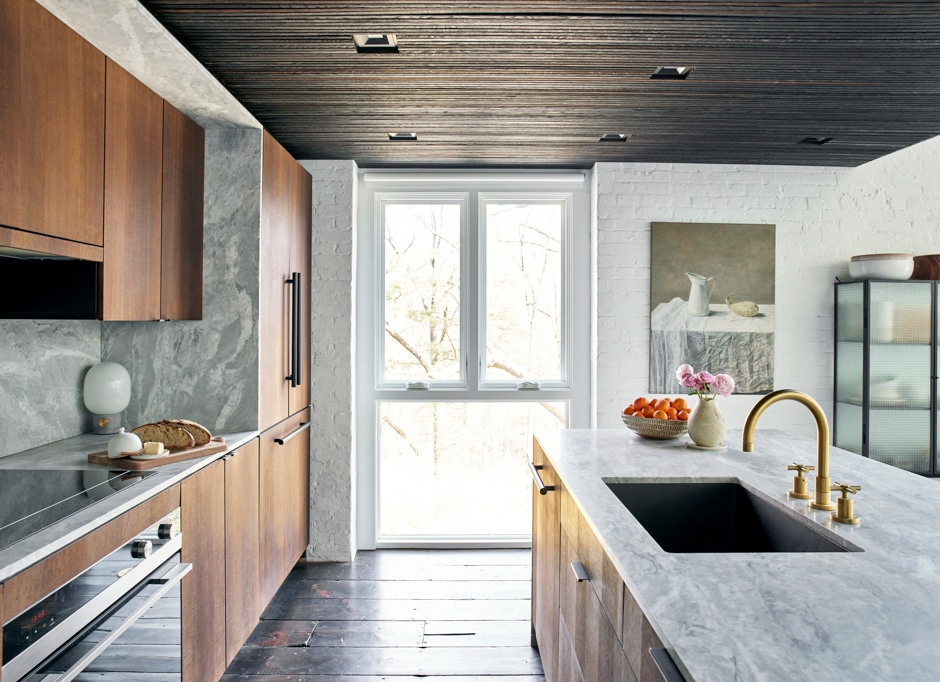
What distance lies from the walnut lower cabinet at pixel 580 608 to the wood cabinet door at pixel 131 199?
5.28ft

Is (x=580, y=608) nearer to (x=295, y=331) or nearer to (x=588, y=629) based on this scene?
(x=588, y=629)

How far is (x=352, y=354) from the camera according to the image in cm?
359

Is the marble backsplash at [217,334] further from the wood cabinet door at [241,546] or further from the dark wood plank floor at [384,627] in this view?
the dark wood plank floor at [384,627]

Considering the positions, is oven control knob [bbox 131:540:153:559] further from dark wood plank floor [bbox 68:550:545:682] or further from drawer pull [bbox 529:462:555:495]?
drawer pull [bbox 529:462:555:495]

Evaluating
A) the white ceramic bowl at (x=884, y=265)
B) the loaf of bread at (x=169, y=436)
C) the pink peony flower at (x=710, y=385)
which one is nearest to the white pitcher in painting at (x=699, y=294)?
the white ceramic bowl at (x=884, y=265)

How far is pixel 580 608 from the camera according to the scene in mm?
1529

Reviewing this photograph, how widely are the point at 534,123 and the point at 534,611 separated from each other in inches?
90.0

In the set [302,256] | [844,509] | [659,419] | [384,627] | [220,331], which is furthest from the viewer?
[302,256]

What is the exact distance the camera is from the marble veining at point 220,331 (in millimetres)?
2625

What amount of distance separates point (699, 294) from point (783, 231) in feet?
2.19

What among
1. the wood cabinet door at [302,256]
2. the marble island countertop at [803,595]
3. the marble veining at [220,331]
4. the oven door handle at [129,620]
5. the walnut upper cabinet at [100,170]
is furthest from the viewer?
the wood cabinet door at [302,256]

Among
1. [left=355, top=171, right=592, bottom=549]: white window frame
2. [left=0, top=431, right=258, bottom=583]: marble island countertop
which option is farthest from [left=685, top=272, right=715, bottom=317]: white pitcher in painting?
[left=0, top=431, right=258, bottom=583]: marble island countertop

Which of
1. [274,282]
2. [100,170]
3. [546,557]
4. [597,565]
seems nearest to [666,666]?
[597,565]

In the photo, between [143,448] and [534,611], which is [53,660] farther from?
[534,611]
